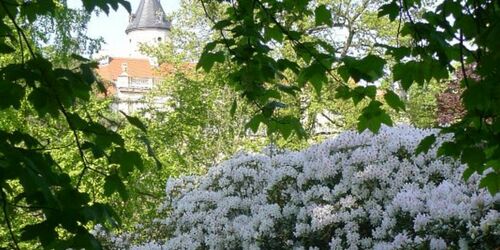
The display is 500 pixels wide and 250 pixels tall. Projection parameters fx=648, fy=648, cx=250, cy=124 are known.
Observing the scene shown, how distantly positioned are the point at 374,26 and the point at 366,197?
17.2 meters

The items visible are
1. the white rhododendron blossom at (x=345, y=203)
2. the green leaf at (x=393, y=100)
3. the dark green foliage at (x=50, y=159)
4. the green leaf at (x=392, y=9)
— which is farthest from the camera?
the white rhododendron blossom at (x=345, y=203)

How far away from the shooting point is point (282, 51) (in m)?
19.6

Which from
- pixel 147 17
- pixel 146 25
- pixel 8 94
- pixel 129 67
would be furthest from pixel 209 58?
pixel 147 17

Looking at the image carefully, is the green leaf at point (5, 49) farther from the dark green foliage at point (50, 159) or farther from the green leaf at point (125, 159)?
the green leaf at point (125, 159)

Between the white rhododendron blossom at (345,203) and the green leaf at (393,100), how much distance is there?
120 centimetres

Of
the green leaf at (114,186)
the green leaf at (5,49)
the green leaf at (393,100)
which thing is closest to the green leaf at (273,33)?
the green leaf at (393,100)

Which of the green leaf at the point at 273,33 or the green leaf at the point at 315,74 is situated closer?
the green leaf at the point at 315,74

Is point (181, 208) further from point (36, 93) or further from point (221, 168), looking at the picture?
point (36, 93)

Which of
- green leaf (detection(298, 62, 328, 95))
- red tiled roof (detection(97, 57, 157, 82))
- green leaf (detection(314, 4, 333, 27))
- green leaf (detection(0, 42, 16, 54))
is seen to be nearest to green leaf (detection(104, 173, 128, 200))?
green leaf (detection(0, 42, 16, 54))

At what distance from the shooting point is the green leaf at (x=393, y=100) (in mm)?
2805

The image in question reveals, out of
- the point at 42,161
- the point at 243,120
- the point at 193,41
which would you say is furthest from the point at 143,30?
the point at 42,161

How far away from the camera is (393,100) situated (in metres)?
2.81

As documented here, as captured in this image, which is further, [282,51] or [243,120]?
[282,51]

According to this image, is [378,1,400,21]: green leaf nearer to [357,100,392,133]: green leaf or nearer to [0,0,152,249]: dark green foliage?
[357,100,392,133]: green leaf
